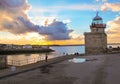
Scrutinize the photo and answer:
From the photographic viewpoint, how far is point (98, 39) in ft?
226

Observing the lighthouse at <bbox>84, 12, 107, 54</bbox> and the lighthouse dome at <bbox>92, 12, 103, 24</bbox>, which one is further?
the lighthouse dome at <bbox>92, 12, 103, 24</bbox>

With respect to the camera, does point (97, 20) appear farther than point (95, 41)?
Yes

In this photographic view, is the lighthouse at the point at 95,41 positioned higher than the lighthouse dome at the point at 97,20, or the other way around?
the lighthouse dome at the point at 97,20

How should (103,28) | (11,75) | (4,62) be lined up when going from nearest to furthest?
(11,75), (4,62), (103,28)

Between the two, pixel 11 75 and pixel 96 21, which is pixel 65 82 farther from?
pixel 96 21

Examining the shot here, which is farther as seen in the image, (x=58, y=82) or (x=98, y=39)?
(x=98, y=39)

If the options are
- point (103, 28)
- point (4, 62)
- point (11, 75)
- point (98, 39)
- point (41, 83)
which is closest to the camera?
point (41, 83)

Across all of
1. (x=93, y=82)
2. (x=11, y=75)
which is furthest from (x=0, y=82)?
(x=93, y=82)

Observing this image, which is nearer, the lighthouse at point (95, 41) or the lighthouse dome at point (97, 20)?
the lighthouse at point (95, 41)

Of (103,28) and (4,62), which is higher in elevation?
(103,28)

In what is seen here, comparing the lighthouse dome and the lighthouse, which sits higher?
the lighthouse dome

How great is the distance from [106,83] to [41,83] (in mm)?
4440

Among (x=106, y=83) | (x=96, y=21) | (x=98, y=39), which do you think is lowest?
(x=106, y=83)

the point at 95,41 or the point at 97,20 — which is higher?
the point at 97,20
